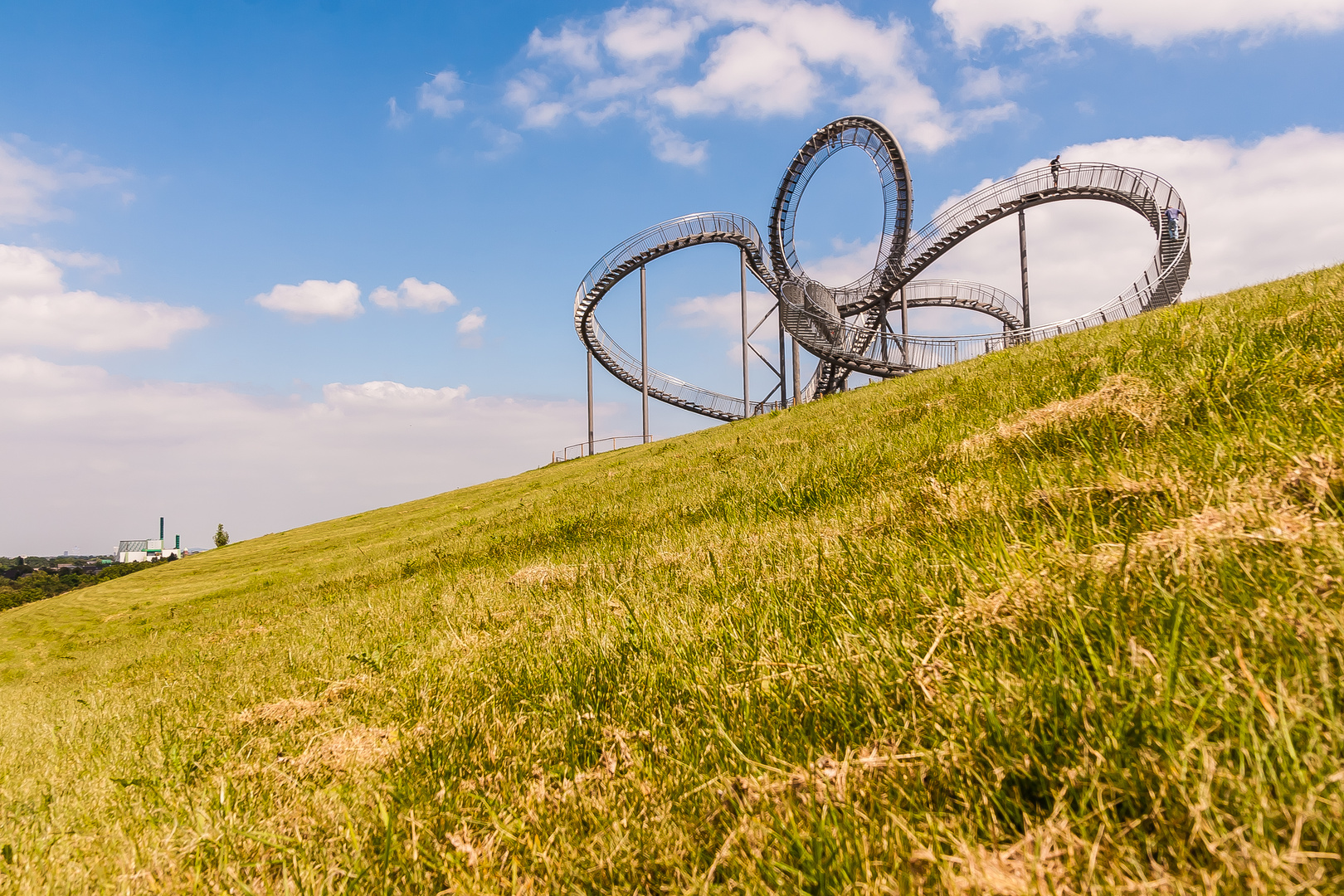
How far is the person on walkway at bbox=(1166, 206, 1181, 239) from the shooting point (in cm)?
3322

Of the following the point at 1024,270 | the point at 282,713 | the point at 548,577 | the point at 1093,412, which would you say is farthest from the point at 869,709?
the point at 1024,270

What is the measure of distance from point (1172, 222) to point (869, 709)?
1695 inches

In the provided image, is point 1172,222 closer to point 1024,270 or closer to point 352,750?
point 1024,270

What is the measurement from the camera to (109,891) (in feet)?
6.49

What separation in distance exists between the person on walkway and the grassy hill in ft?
121

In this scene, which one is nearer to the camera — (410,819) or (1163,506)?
(410,819)

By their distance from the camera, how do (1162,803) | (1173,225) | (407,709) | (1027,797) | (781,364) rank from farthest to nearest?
(781,364) < (1173,225) < (407,709) < (1027,797) < (1162,803)

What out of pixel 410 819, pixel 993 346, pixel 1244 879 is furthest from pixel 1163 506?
pixel 993 346

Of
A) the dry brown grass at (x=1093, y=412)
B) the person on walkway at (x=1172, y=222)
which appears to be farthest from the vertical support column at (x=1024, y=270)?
the dry brown grass at (x=1093, y=412)

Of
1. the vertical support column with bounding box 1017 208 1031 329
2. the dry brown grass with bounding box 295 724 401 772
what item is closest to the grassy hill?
the dry brown grass with bounding box 295 724 401 772

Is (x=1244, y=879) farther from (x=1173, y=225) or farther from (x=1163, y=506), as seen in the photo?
(x=1173, y=225)

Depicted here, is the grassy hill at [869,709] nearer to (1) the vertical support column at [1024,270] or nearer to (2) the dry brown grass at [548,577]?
(2) the dry brown grass at [548,577]

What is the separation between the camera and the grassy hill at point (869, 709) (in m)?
1.21

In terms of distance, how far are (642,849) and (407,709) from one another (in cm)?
195
